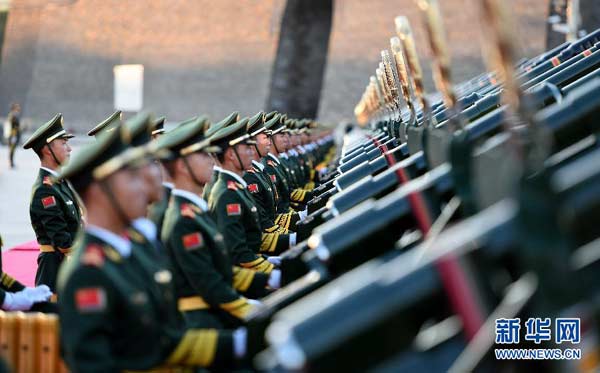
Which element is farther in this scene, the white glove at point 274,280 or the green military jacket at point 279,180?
the green military jacket at point 279,180

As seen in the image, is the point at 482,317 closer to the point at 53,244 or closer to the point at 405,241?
the point at 405,241

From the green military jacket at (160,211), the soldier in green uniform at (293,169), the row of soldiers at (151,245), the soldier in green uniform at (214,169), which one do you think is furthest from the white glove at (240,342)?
the soldier in green uniform at (293,169)

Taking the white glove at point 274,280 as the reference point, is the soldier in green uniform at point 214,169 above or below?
above

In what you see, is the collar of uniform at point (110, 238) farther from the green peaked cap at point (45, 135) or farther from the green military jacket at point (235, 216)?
the green peaked cap at point (45, 135)

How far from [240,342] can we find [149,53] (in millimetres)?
36441

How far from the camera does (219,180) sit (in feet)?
17.9

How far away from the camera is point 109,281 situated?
8.98ft

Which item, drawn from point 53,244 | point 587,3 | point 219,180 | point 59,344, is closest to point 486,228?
point 59,344

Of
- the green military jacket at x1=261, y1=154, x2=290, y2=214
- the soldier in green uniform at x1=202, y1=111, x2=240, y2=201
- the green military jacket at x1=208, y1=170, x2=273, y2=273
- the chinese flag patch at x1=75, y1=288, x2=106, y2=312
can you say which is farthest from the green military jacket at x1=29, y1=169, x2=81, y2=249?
the chinese flag patch at x1=75, y1=288, x2=106, y2=312

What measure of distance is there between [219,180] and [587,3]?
8548 mm

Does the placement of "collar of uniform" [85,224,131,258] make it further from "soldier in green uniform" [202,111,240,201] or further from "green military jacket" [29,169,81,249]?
"green military jacket" [29,169,81,249]

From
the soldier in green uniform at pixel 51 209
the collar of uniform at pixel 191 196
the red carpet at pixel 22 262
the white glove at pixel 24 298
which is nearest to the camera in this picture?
the collar of uniform at pixel 191 196

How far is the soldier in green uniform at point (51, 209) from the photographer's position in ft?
19.7

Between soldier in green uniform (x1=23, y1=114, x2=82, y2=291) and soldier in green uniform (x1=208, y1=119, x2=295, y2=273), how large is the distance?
1.08 meters
